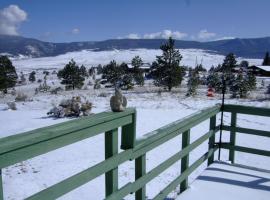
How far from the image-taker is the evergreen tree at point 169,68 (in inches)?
1232

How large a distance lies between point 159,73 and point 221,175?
27.8 meters

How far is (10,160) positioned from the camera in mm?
1702

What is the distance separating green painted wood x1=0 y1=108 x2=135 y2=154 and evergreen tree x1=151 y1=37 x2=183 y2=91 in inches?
1139

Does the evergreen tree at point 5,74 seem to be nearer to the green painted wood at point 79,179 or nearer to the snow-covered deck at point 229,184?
the snow-covered deck at point 229,184

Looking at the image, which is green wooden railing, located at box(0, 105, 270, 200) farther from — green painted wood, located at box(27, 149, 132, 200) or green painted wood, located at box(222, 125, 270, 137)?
green painted wood, located at box(222, 125, 270, 137)

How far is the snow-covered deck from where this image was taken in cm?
403

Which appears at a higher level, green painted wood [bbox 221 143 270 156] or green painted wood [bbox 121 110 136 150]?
green painted wood [bbox 121 110 136 150]

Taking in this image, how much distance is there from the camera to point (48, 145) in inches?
→ 75.6

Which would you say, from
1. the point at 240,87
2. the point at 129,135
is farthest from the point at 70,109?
the point at 240,87

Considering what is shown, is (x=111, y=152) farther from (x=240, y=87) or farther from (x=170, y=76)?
(x=170, y=76)

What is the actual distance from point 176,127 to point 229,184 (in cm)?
138

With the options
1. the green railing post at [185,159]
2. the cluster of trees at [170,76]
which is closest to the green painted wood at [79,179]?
the green railing post at [185,159]

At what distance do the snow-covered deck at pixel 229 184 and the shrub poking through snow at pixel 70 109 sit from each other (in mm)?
9406

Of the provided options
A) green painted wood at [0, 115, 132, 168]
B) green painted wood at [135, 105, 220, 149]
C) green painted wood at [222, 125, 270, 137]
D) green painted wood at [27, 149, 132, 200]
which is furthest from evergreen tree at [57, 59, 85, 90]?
green painted wood at [0, 115, 132, 168]
